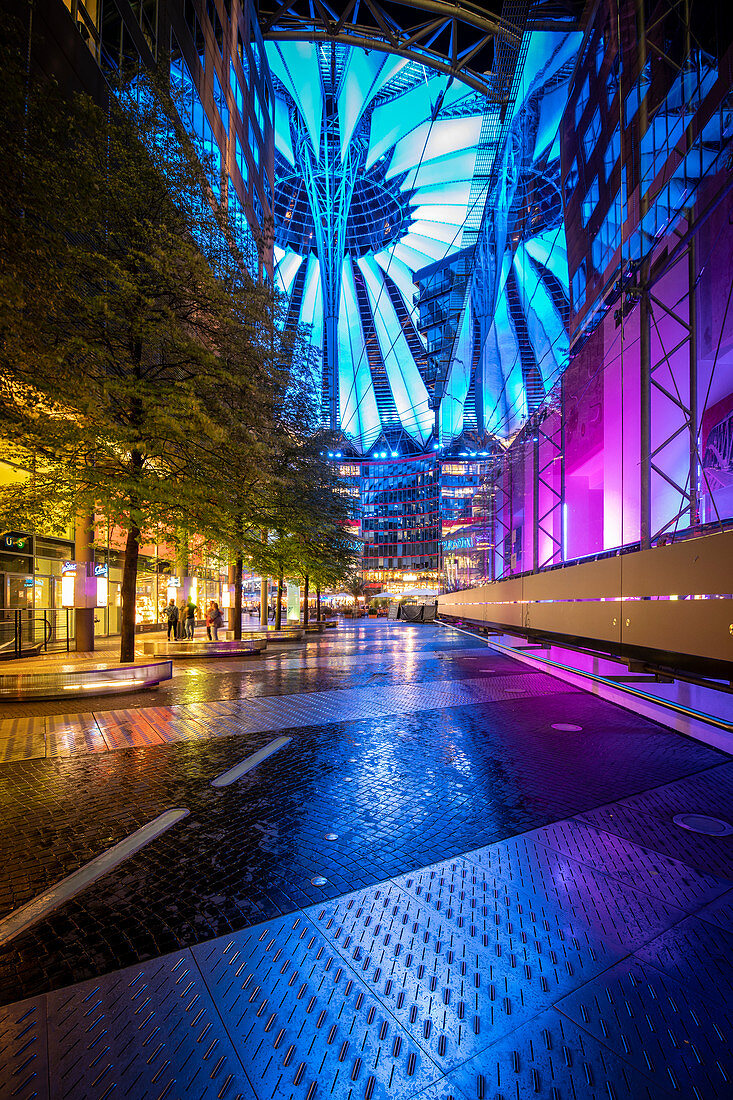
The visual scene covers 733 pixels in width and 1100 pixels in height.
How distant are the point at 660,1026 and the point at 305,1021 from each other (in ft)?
4.36

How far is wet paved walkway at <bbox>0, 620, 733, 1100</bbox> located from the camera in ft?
5.54

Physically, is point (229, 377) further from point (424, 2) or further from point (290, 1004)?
point (424, 2)

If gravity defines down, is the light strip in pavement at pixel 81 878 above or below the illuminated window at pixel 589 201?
below

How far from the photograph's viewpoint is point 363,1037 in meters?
1.80

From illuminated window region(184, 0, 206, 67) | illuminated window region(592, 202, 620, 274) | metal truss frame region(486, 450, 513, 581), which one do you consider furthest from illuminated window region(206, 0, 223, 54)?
metal truss frame region(486, 450, 513, 581)

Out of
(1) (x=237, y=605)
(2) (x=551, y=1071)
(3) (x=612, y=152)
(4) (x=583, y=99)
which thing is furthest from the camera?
(1) (x=237, y=605)

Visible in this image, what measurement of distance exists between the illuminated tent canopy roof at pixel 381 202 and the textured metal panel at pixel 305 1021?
16308mm

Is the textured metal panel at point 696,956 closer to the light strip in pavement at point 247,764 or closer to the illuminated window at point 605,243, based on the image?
the light strip in pavement at point 247,764

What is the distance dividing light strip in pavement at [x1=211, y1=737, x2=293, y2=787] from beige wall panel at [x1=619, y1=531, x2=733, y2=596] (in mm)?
4890

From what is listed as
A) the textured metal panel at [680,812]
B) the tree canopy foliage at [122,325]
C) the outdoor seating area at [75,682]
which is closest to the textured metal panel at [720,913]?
the textured metal panel at [680,812]

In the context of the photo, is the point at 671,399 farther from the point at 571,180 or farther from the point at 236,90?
the point at 236,90

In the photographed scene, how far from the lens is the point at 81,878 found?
2.88 m

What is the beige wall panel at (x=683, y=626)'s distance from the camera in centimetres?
482

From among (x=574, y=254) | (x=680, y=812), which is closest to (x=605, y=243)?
(x=574, y=254)
